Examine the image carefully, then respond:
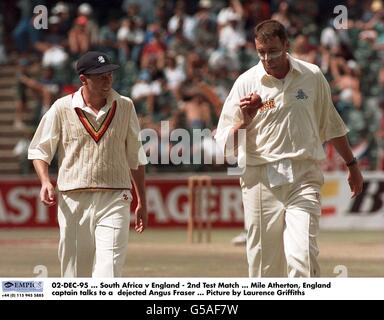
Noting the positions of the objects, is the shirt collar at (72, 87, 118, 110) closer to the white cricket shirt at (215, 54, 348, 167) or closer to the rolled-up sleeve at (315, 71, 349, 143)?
the white cricket shirt at (215, 54, 348, 167)

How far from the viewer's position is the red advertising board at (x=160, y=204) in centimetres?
1998

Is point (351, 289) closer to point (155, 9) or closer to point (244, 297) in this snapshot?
point (244, 297)

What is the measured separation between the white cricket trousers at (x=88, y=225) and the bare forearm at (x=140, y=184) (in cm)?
15

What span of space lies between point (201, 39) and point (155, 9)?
1.58 m

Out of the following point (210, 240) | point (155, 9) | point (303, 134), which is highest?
point (155, 9)

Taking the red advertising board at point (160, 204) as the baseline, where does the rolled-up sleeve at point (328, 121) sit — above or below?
above

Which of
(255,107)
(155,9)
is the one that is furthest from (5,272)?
(155,9)

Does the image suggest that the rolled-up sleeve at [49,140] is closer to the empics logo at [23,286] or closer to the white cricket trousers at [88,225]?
the white cricket trousers at [88,225]

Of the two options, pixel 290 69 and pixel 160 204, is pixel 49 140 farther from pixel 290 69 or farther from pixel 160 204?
pixel 160 204

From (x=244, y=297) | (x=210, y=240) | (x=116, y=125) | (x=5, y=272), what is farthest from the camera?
(x=210, y=240)

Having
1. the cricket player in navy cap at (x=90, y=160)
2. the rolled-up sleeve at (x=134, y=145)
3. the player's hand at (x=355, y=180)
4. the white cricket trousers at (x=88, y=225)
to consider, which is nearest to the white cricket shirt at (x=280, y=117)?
the player's hand at (x=355, y=180)

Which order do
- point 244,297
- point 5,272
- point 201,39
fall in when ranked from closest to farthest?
1. point 244,297
2. point 5,272
3. point 201,39

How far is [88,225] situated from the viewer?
8102 mm

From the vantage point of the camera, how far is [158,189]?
802 inches
